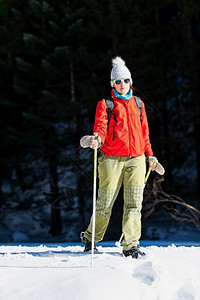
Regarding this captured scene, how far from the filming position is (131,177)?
391cm

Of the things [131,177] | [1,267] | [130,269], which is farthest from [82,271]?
[131,177]

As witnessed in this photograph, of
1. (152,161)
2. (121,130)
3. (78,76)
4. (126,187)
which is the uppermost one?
(78,76)

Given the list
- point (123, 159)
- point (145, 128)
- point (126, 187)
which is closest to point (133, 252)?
point (126, 187)

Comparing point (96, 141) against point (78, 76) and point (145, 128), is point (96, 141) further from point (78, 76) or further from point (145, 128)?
point (78, 76)

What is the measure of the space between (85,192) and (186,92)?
5842 mm

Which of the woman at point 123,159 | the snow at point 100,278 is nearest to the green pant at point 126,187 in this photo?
the woman at point 123,159

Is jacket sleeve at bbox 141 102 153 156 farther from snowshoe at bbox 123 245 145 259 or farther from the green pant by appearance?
snowshoe at bbox 123 245 145 259

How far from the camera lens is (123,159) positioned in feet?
12.8

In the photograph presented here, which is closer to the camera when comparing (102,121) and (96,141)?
(96,141)

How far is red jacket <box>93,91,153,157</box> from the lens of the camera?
384 cm

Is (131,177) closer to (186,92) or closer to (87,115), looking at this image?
(87,115)

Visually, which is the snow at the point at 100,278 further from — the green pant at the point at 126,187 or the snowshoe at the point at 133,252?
the green pant at the point at 126,187

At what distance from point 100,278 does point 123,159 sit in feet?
4.44

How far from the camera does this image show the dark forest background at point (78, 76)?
12.8 meters
